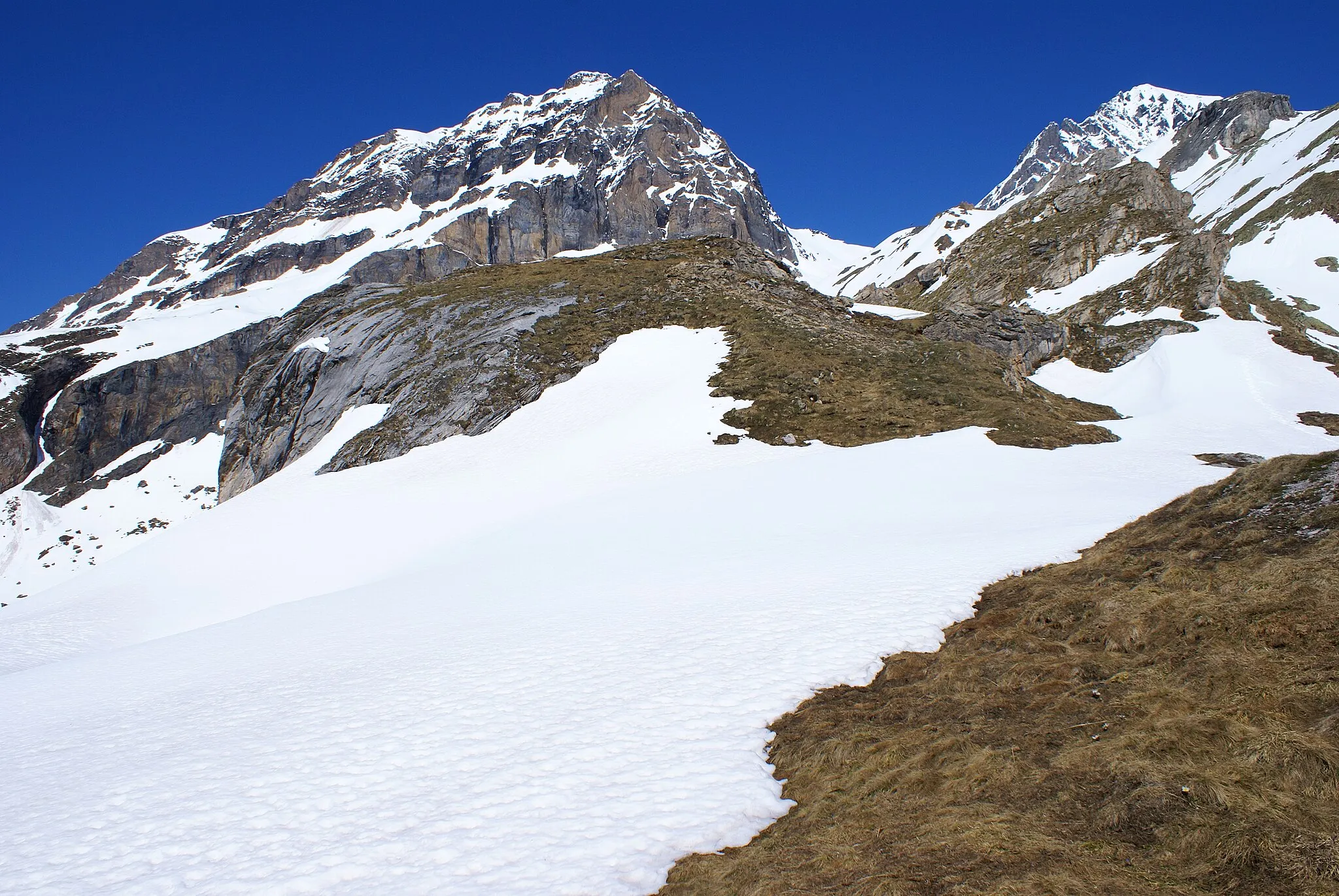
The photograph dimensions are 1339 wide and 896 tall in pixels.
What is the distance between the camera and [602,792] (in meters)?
6.36

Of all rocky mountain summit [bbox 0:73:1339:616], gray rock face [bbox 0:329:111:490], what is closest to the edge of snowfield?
rocky mountain summit [bbox 0:73:1339:616]

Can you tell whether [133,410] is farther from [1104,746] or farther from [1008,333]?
[1104,746]

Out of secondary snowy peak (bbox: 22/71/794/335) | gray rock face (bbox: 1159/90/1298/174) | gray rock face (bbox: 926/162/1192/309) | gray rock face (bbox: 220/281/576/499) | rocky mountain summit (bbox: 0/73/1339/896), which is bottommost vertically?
rocky mountain summit (bbox: 0/73/1339/896)

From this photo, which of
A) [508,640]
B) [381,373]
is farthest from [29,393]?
[508,640]

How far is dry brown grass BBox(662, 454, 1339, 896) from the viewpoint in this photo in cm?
420

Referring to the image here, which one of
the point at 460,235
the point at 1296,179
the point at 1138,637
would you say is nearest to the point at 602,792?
the point at 1138,637

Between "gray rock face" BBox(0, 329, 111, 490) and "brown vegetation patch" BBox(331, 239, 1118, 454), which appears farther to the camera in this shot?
"gray rock face" BBox(0, 329, 111, 490)

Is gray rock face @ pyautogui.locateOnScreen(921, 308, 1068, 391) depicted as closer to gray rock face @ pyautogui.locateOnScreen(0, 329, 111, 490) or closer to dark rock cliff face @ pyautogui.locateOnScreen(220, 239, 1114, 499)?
dark rock cliff face @ pyautogui.locateOnScreen(220, 239, 1114, 499)

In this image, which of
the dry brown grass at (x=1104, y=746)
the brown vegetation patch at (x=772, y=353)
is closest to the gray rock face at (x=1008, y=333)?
the brown vegetation patch at (x=772, y=353)

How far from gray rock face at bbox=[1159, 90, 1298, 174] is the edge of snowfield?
181 metres

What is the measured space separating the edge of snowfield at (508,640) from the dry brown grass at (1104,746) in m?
0.76

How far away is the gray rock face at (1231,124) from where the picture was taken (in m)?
156

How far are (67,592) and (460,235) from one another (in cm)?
16536

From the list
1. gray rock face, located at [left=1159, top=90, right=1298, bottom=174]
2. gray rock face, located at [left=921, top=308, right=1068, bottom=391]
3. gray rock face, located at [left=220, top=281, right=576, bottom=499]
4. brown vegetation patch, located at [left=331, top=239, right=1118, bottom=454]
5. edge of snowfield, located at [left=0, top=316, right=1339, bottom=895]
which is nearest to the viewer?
edge of snowfield, located at [left=0, top=316, right=1339, bottom=895]
